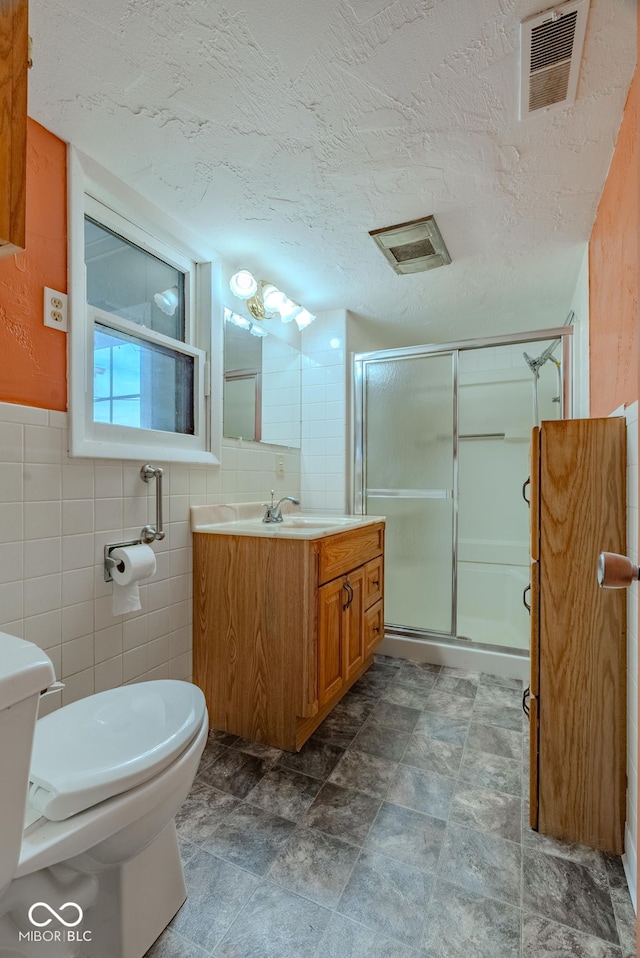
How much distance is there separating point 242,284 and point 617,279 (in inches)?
58.2

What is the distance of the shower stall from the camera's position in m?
2.51

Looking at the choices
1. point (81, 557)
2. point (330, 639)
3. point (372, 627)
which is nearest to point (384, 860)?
point (330, 639)

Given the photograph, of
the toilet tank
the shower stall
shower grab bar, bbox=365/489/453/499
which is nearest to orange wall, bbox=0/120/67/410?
the toilet tank

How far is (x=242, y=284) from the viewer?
1943 mm

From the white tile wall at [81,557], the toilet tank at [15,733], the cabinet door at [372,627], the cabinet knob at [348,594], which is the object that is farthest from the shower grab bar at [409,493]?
the toilet tank at [15,733]

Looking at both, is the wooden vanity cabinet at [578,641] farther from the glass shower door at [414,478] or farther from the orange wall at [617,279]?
the glass shower door at [414,478]

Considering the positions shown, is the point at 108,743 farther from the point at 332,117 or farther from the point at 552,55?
the point at 552,55

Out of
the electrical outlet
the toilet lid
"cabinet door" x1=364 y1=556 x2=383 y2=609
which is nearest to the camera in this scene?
the toilet lid

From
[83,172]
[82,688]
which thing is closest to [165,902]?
[82,688]

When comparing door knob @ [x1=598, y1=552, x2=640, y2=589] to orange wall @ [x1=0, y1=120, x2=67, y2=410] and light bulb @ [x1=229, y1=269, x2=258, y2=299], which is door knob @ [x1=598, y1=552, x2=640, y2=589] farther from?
light bulb @ [x1=229, y1=269, x2=258, y2=299]

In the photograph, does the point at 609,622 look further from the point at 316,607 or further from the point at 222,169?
the point at 222,169

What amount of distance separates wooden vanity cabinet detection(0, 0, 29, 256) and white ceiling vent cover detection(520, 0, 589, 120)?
1.03 m

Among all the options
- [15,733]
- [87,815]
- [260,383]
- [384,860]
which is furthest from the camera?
[260,383]

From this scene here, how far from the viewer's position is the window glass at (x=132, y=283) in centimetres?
145
